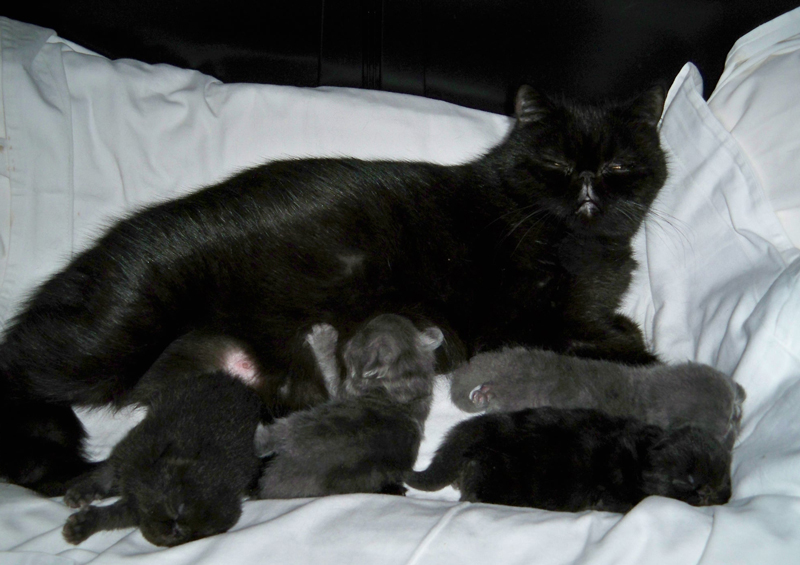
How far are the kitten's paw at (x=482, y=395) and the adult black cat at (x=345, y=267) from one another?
136mm

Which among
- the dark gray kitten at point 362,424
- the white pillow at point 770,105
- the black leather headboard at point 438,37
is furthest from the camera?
the black leather headboard at point 438,37

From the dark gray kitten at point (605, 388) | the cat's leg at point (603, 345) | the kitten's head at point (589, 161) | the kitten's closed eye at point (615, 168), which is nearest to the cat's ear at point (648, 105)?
the kitten's head at point (589, 161)

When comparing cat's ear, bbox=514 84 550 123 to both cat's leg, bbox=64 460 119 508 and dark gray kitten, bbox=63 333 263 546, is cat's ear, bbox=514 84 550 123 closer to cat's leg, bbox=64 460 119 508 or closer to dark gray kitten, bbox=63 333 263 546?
dark gray kitten, bbox=63 333 263 546

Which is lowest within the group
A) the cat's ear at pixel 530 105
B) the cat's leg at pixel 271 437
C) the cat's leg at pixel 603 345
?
the cat's leg at pixel 271 437

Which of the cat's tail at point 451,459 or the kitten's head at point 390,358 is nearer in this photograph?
the cat's tail at point 451,459

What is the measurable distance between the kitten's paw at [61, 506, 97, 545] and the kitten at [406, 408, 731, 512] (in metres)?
0.69

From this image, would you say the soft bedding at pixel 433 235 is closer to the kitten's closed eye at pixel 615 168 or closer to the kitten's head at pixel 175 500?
the kitten's head at pixel 175 500

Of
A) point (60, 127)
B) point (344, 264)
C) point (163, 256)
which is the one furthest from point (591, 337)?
point (60, 127)

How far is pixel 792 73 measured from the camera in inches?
66.2

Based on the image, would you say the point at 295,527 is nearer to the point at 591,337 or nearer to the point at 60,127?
the point at 591,337

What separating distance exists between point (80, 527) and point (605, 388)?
4.02 feet

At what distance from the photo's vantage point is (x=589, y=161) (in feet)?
5.20

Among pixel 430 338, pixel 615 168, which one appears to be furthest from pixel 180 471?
pixel 615 168

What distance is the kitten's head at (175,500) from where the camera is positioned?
1.22 m
